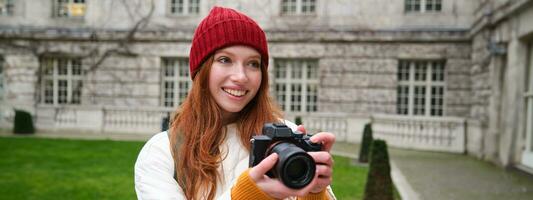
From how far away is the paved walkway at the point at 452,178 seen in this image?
7.38 m

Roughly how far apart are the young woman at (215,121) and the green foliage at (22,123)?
1536 cm

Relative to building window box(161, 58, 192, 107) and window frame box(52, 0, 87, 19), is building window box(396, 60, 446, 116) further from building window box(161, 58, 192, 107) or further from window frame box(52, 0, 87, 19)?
window frame box(52, 0, 87, 19)

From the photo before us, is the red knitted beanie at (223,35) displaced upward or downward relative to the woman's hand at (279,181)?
upward

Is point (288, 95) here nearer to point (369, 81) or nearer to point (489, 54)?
point (369, 81)

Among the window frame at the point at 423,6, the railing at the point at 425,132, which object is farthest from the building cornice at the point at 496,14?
the railing at the point at 425,132

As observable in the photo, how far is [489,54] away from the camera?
468 inches

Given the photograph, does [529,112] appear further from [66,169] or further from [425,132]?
[66,169]

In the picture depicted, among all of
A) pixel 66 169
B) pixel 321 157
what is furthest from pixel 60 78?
pixel 321 157

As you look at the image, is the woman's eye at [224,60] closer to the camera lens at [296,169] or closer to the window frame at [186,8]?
the camera lens at [296,169]

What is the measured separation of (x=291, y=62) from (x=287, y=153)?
15.1 meters

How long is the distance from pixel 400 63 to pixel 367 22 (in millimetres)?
1663

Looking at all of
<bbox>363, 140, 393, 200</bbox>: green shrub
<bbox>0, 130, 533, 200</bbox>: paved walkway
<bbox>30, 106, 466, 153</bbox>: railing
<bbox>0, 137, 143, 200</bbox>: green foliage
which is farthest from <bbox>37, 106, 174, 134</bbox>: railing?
<bbox>363, 140, 393, 200</bbox>: green shrub

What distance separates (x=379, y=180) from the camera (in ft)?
20.7

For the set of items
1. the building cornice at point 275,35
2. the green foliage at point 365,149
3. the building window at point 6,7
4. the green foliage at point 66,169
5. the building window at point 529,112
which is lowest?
the green foliage at point 66,169
